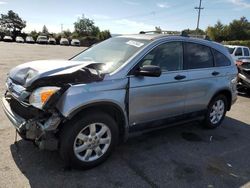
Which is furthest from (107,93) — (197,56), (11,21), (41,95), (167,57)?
(11,21)

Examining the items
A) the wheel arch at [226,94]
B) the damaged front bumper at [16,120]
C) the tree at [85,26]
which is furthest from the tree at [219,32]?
the damaged front bumper at [16,120]

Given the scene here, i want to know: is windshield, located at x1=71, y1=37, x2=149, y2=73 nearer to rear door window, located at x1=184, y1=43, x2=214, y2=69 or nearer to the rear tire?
rear door window, located at x1=184, y1=43, x2=214, y2=69

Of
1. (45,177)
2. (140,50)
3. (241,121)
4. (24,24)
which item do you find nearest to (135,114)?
(140,50)

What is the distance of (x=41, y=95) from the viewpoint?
3.30 metres

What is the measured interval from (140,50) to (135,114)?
37.8 inches

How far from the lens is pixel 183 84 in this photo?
4629 millimetres

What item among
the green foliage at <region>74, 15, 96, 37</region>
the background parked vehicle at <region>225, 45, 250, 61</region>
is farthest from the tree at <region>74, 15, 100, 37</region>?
the background parked vehicle at <region>225, 45, 250, 61</region>

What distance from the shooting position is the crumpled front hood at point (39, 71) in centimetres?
352

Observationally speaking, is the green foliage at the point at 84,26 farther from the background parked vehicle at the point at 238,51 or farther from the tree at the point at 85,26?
the background parked vehicle at the point at 238,51

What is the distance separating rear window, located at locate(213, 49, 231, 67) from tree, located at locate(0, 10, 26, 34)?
362 ft

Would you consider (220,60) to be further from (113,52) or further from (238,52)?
(238,52)

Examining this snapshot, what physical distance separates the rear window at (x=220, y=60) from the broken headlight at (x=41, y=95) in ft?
11.3

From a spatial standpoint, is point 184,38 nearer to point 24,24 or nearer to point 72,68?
point 72,68

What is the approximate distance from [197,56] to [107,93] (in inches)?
87.0
